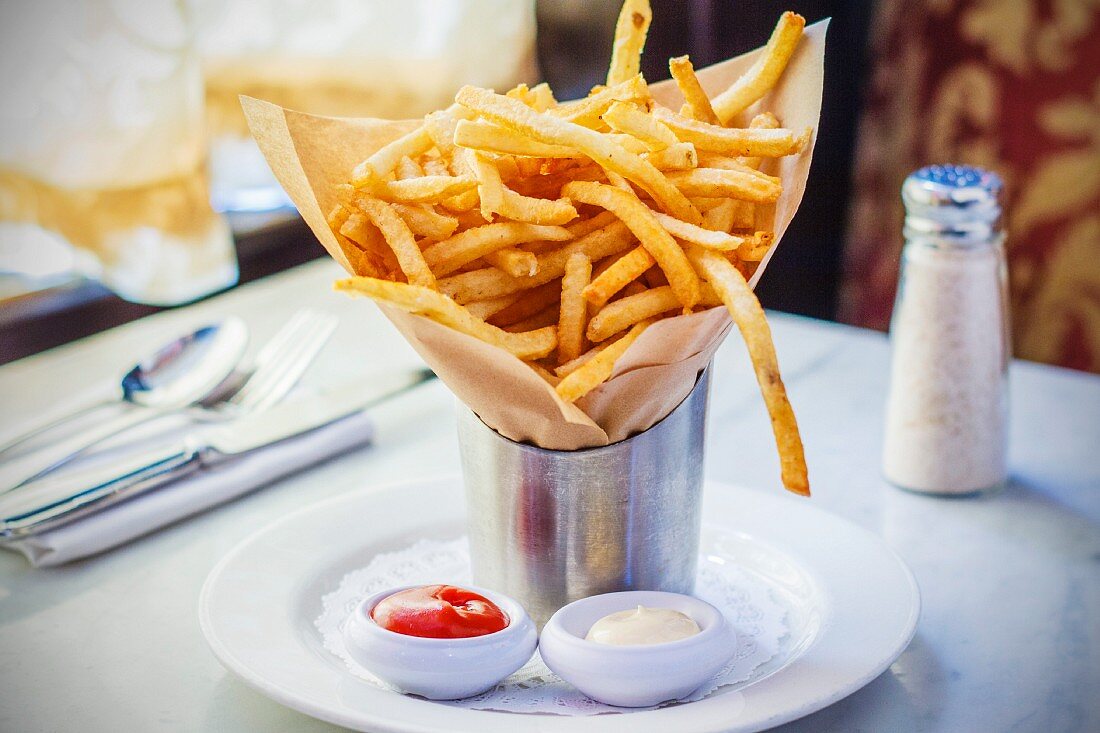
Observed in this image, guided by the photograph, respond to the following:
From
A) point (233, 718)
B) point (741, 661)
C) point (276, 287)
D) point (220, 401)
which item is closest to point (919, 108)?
point (276, 287)

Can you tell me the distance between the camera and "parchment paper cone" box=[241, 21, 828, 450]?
92 centimetres

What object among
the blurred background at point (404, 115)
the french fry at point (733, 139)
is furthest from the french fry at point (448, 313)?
the blurred background at point (404, 115)

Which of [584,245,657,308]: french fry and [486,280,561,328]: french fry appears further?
[486,280,561,328]: french fry

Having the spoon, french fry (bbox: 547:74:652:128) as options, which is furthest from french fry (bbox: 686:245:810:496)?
the spoon

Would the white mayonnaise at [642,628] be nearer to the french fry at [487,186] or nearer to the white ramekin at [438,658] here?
the white ramekin at [438,658]

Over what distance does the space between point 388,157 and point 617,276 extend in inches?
9.9

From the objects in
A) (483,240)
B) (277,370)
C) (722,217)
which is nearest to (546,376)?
(483,240)

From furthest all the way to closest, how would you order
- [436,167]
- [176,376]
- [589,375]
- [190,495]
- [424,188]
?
[176,376], [190,495], [436,167], [424,188], [589,375]

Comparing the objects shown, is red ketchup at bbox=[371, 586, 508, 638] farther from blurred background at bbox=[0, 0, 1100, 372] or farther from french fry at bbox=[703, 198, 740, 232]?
blurred background at bbox=[0, 0, 1100, 372]

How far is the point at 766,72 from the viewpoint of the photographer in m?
1.08

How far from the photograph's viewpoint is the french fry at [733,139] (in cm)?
99

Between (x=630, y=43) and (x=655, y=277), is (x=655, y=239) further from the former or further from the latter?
(x=630, y=43)

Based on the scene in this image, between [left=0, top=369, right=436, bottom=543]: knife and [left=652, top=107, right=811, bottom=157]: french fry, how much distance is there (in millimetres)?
708

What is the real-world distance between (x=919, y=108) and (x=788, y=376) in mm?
1547
